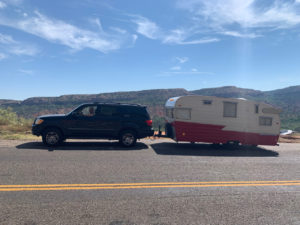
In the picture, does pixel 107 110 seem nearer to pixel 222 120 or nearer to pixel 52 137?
pixel 52 137

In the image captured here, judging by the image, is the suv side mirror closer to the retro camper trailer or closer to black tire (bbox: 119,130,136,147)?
black tire (bbox: 119,130,136,147)

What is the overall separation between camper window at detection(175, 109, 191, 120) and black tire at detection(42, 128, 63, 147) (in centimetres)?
546

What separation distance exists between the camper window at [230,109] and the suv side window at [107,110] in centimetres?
534

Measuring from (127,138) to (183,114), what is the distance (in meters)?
2.91

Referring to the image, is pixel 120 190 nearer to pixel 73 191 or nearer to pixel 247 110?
pixel 73 191

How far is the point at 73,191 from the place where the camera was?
518 centimetres

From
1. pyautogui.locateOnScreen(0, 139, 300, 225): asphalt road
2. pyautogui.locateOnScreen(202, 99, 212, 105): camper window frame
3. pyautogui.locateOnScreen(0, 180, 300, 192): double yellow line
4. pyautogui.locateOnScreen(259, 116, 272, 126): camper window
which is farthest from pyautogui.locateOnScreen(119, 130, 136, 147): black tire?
pyautogui.locateOnScreen(259, 116, 272, 126): camper window

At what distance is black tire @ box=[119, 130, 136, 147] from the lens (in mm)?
11016

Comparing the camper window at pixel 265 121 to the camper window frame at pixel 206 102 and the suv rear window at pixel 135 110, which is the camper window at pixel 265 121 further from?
the suv rear window at pixel 135 110

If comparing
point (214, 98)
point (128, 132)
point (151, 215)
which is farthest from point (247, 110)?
point (151, 215)

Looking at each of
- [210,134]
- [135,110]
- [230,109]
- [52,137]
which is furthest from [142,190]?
[230,109]

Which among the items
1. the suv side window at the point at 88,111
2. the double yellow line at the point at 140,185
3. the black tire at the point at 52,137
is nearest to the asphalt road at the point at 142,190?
the double yellow line at the point at 140,185

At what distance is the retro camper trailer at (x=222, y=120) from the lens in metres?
11.4

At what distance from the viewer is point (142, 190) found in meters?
5.41
